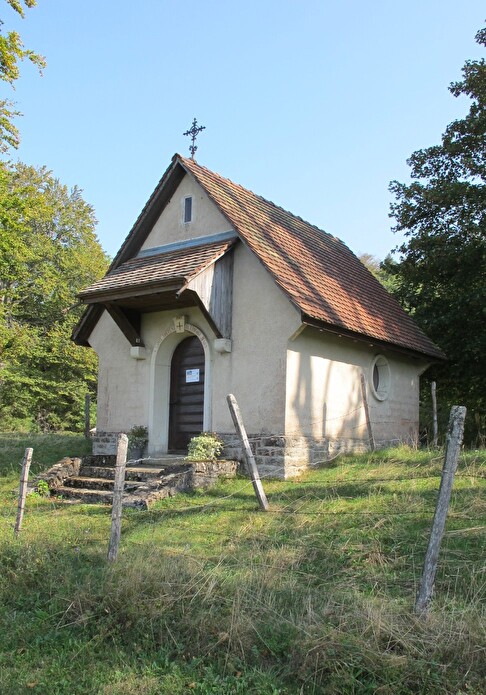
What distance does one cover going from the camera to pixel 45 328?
32562 millimetres

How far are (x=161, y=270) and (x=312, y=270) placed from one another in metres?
3.43

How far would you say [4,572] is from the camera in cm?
663

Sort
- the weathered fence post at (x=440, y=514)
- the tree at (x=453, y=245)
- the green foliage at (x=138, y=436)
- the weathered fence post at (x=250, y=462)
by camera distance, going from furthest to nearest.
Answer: the tree at (x=453, y=245), the green foliage at (x=138, y=436), the weathered fence post at (x=250, y=462), the weathered fence post at (x=440, y=514)

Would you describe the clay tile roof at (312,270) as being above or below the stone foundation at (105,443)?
above

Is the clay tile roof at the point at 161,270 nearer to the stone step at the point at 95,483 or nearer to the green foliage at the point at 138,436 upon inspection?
the green foliage at the point at 138,436

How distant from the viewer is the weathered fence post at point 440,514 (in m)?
4.73

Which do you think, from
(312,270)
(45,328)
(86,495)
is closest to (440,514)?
(86,495)

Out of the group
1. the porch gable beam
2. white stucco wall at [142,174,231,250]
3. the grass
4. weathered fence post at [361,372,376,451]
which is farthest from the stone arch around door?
the grass

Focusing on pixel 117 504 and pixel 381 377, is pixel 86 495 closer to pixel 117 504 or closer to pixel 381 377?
pixel 117 504

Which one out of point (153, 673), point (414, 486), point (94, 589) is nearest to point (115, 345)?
point (414, 486)

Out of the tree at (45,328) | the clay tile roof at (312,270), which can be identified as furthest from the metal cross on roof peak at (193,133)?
the tree at (45,328)

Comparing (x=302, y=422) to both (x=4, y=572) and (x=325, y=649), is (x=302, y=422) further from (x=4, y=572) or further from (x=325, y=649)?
(x=325, y=649)

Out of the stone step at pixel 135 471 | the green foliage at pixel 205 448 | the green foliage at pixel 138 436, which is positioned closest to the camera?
the stone step at pixel 135 471

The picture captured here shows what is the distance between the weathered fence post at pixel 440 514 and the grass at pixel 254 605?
15 centimetres
